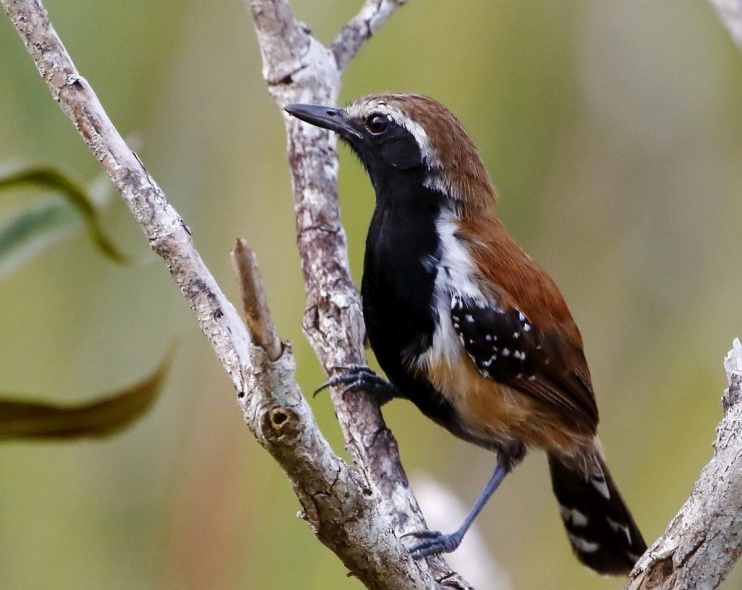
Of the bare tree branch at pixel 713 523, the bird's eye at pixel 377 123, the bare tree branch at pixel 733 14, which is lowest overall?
the bare tree branch at pixel 713 523

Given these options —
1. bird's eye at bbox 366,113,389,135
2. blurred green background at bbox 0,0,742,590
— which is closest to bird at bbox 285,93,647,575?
bird's eye at bbox 366,113,389,135

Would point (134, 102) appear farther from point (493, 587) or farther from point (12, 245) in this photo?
point (493, 587)

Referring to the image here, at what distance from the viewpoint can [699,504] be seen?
2.09m

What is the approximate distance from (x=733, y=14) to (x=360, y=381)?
153cm

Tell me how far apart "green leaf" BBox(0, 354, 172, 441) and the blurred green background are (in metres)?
1.11

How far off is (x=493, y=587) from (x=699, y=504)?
3.85ft

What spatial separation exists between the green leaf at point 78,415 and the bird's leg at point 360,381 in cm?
73

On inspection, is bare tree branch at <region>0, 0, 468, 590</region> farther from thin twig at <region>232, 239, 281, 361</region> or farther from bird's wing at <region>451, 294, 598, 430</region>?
bird's wing at <region>451, 294, 598, 430</region>

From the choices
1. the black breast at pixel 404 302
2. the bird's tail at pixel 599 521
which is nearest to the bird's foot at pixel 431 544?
the black breast at pixel 404 302

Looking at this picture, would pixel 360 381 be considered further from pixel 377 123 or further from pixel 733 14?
pixel 733 14

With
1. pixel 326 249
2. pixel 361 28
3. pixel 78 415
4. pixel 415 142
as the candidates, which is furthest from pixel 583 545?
pixel 78 415

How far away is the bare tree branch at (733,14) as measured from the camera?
9.87 feet

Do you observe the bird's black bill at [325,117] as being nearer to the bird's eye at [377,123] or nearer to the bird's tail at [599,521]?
the bird's eye at [377,123]

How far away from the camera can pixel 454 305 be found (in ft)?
9.95
